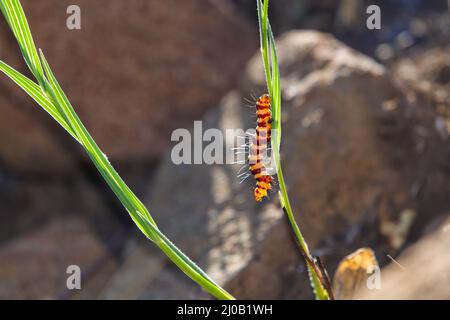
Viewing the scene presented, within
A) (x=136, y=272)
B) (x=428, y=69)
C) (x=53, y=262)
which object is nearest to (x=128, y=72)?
(x=53, y=262)

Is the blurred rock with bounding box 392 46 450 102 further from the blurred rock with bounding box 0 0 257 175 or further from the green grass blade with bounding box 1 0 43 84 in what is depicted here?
the green grass blade with bounding box 1 0 43 84

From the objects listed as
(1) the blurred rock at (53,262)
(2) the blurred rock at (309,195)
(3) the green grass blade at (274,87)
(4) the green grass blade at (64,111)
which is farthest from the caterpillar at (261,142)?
(1) the blurred rock at (53,262)

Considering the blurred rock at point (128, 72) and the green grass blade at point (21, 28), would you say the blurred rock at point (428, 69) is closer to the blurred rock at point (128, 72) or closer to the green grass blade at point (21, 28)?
the blurred rock at point (128, 72)

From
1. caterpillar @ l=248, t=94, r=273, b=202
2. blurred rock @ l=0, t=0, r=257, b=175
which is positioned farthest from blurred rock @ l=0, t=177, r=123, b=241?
Answer: caterpillar @ l=248, t=94, r=273, b=202

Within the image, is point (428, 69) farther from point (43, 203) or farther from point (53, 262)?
point (43, 203)

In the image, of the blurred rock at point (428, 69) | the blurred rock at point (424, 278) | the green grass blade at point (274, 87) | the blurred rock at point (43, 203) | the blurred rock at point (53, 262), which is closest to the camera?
the blurred rock at point (424, 278)
